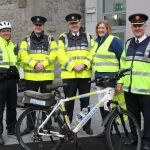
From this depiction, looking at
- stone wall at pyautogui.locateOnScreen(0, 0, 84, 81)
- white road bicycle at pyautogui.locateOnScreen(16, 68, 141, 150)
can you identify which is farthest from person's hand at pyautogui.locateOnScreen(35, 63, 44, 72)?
stone wall at pyautogui.locateOnScreen(0, 0, 84, 81)

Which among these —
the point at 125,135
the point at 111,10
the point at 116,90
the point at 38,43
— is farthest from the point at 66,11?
the point at 125,135

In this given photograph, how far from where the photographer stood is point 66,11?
33.3 ft

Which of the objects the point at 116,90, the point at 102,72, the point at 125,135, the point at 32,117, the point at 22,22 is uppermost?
the point at 22,22

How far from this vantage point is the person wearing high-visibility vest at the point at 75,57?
463 centimetres

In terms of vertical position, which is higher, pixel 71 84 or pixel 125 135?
pixel 71 84

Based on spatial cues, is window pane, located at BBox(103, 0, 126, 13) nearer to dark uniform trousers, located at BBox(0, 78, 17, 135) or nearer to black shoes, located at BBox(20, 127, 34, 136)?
dark uniform trousers, located at BBox(0, 78, 17, 135)

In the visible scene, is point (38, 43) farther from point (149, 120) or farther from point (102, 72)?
point (149, 120)

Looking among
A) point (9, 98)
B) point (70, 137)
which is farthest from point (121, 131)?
point (9, 98)

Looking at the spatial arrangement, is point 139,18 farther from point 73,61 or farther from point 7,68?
point 7,68

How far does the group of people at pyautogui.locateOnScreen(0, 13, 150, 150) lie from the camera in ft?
13.4

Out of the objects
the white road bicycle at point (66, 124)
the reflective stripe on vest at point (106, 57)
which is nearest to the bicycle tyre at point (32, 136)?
the white road bicycle at point (66, 124)

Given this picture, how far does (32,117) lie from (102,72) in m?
1.39

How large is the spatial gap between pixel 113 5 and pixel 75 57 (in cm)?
652

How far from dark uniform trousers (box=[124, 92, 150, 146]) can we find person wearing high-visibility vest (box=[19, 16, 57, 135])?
1.53m
